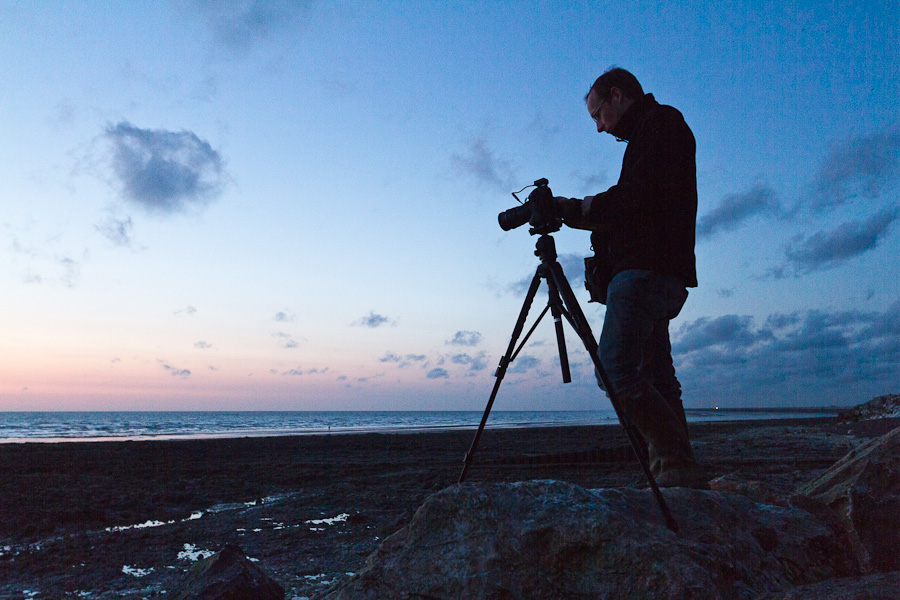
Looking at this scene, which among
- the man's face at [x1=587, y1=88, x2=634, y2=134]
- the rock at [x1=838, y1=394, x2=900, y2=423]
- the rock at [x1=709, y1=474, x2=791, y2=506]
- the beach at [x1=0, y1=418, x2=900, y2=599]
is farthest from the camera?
the rock at [x1=838, y1=394, x2=900, y2=423]

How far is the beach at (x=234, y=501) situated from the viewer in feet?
13.9

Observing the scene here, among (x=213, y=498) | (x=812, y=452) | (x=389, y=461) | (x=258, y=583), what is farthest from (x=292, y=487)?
(x=812, y=452)

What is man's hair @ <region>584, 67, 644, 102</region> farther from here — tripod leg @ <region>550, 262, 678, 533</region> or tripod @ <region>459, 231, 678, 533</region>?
tripod leg @ <region>550, 262, 678, 533</region>

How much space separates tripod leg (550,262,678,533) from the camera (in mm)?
2139

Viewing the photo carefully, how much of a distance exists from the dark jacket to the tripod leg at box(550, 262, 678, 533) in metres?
0.48

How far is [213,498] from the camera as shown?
7.55 metres

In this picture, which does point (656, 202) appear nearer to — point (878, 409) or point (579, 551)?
point (579, 551)

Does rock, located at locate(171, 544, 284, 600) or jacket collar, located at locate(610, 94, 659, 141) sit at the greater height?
jacket collar, located at locate(610, 94, 659, 141)

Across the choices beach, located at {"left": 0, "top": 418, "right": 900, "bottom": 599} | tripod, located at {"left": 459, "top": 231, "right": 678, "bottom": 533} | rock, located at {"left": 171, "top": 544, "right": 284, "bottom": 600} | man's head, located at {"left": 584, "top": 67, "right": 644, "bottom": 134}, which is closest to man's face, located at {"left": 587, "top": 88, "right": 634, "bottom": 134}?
man's head, located at {"left": 584, "top": 67, "right": 644, "bottom": 134}

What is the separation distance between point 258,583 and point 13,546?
3977 mm

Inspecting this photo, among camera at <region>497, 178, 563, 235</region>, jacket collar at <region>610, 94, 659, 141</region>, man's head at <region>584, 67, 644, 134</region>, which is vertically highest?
man's head at <region>584, 67, 644, 134</region>

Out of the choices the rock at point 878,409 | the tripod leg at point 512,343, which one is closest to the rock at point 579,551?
the tripod leg at point 512,343

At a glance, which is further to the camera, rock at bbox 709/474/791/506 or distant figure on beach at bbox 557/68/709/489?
rock at bbox 709/474/791/506

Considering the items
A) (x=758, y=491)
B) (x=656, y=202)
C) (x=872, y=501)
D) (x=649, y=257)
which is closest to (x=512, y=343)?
(x=649, y=257)
